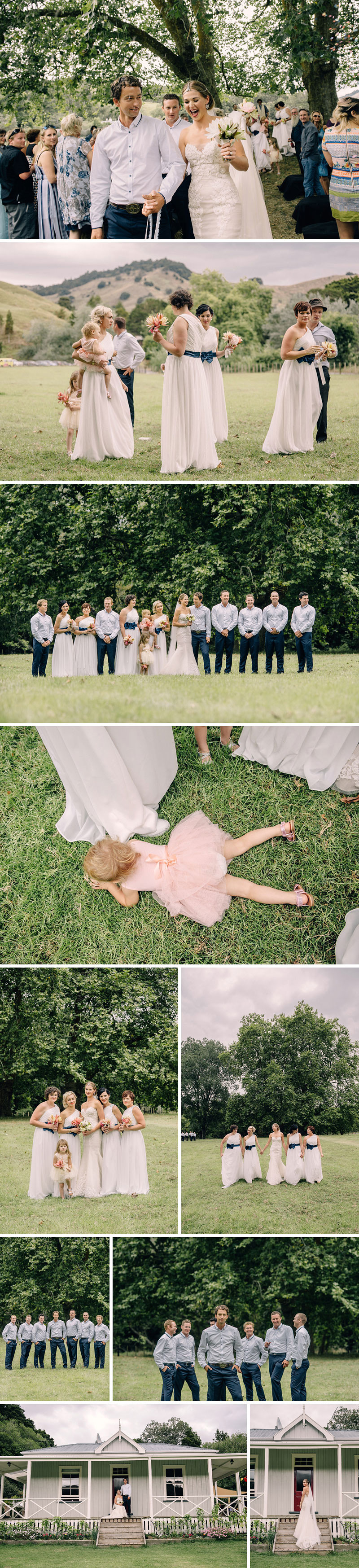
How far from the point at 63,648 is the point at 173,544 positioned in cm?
190

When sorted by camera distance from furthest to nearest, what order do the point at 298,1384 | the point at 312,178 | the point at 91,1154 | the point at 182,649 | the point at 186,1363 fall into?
the point at 182,649 → the point at 312,178 → the point at 186,1363 → the point at 91,1154 → the point at 298,1384

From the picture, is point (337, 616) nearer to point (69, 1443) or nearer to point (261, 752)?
point (261, 752)

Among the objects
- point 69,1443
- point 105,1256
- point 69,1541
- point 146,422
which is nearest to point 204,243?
point 146,422

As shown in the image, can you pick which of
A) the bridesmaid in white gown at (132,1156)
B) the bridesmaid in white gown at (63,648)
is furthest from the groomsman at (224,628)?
the bridesmaid in white gown at (132,1156)

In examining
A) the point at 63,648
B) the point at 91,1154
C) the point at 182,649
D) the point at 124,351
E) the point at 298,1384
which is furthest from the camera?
the point at 63,648

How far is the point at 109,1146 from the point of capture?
9.48 meters

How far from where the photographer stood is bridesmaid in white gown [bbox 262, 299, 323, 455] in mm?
10195

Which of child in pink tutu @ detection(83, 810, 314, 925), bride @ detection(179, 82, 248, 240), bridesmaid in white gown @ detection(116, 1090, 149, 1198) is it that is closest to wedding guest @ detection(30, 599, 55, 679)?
child in pink tutu @ detection(83, 810, 314, 925)

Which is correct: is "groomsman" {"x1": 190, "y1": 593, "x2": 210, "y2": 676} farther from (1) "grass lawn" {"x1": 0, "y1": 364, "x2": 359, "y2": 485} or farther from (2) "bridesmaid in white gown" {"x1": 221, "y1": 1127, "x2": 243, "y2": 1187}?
(2) "bridesmaid in white gown" {"x1": 221, "y1": 1127, "x2": 243, "y2": 1187}

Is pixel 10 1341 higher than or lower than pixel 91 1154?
lower

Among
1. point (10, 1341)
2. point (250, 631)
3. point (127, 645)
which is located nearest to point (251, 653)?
point (250, 631)

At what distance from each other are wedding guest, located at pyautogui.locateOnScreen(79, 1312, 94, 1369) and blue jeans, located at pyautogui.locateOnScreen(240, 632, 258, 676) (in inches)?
246

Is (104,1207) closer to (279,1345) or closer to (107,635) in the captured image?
(279,1345)

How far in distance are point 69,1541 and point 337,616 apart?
9204 mm
